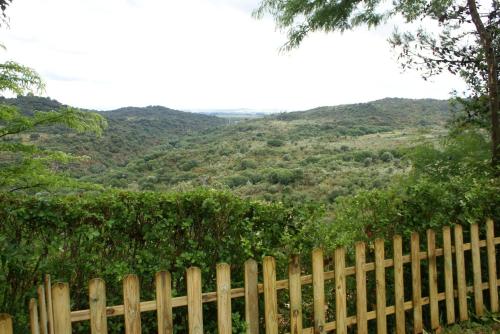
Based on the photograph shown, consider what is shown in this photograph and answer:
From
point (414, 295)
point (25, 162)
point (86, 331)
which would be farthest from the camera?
point (25, 162)

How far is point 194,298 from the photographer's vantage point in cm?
288

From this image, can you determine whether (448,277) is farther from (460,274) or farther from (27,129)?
(27,129)

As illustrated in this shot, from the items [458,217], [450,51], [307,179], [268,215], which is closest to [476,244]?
[458,217]

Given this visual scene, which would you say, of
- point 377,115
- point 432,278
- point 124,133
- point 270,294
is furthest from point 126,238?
point 377,115

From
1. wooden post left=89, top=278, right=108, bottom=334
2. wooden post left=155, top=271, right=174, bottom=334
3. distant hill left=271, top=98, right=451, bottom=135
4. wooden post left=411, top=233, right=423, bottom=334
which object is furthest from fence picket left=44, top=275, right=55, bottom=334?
distant hill left=271, top=98, right=451, bottom=135

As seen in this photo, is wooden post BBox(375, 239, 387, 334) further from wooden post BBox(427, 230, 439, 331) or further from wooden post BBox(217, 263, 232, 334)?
wooden post BBox(217, 263, 232, 334)

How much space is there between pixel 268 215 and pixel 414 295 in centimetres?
162

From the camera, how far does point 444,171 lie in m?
7.43

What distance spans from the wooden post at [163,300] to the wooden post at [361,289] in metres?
1.62

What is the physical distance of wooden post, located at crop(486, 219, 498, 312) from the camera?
425cm

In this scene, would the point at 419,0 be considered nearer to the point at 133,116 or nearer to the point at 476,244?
the point at 476,244

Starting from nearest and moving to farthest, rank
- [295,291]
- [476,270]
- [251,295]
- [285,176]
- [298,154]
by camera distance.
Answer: [251,295] → [295,291] → [476,270] → [285,176] → [298,154]

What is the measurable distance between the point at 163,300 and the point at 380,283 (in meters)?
1.93

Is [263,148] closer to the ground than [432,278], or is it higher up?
higher up
